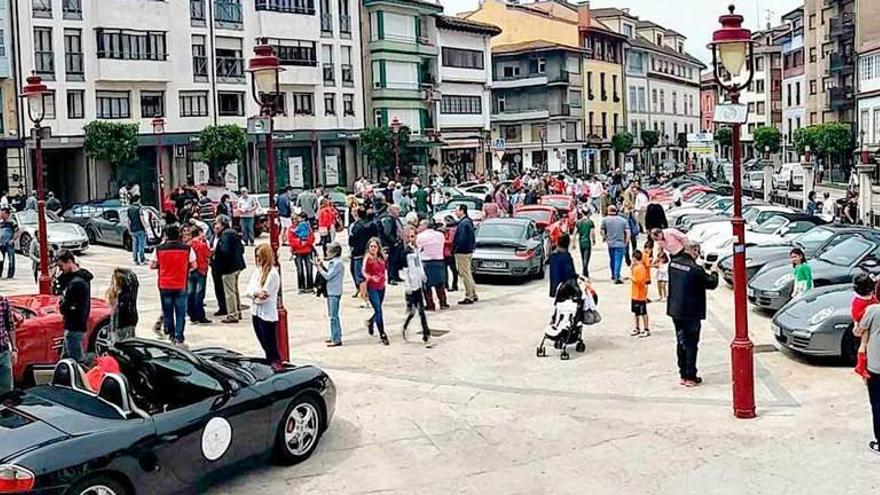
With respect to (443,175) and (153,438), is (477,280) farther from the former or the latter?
(443,175)

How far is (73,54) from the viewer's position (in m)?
47.9

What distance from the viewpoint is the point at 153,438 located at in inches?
334

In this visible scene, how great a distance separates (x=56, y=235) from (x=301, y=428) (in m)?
21.2

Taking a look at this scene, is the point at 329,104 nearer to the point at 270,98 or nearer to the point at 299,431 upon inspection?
the point at 270,98

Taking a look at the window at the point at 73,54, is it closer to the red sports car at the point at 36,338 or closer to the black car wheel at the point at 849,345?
the red sports car at the point at 36,338

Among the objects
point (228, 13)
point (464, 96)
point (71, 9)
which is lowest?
point (464, 96)

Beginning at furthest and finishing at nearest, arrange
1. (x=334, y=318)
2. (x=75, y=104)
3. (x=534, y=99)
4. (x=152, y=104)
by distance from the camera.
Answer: (x=534, y=99), (x=152, y=104), (x=75, y=104), (x=334, y=318)

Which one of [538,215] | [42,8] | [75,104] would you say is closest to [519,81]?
[75,104]

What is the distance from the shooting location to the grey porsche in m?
13.6

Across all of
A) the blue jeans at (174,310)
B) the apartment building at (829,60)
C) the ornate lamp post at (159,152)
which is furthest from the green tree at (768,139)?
the blue jeans at (174,310)

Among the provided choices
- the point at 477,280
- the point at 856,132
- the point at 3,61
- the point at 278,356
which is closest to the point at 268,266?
the point at 278,356

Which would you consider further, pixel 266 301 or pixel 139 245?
pixel 139 245

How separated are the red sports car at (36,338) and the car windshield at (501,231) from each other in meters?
11.1

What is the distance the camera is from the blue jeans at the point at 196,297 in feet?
59.0
